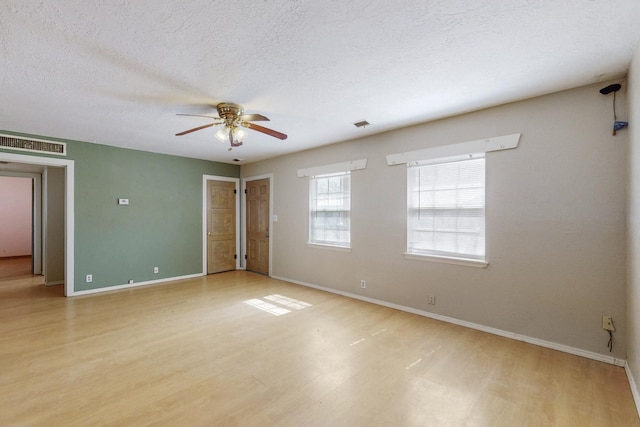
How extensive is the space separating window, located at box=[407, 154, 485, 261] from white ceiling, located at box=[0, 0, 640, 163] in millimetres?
705

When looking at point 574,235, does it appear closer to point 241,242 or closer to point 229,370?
point 229,370

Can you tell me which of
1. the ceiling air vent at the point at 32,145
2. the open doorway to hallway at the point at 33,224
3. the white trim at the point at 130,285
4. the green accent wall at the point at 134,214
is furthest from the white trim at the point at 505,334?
the open doorway to hallway at the point at 33,224

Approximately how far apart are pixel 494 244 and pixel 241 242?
525 cm

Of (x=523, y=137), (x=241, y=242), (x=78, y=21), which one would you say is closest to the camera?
(x=78, y=21)

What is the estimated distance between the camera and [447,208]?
141 inches

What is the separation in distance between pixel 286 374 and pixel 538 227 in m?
2.82


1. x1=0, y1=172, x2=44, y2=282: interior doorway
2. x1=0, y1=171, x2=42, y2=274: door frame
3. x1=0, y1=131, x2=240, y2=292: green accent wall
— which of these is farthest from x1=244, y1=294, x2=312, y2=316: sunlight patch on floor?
x1=0, y1=172, x2=44, y2=282: interior doorway

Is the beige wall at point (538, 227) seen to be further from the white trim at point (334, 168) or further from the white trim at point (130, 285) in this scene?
the white trim at point (130, 285)

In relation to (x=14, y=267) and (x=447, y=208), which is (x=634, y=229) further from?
(x=14, y=267)

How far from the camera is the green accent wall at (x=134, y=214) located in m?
4.76

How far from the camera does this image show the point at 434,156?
143 inches

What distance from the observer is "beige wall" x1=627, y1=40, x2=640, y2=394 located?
80.4 inches

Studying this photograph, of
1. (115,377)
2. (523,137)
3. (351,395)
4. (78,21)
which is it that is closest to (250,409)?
(351,395)

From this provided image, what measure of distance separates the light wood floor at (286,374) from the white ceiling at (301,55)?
2.51 meters
